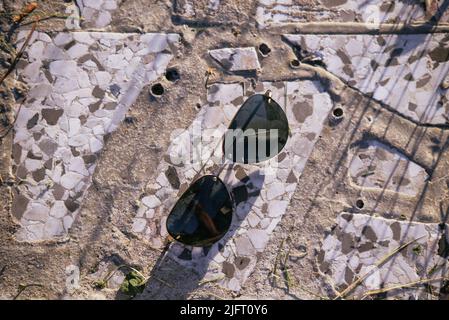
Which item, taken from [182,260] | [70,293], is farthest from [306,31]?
[70,293]

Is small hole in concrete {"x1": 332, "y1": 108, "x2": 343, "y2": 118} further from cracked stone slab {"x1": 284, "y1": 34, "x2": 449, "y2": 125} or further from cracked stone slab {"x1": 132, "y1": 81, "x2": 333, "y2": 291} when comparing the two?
cracked stone slab {"x1": 284, "y1": 34, "x2": 449, "y2": 125}

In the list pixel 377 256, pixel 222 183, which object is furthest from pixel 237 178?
pixel 377 256

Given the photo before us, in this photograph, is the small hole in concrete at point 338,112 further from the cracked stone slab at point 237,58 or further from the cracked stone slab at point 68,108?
the cracked stone slab at point 68,108

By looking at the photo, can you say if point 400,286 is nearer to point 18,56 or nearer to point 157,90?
point 157,90

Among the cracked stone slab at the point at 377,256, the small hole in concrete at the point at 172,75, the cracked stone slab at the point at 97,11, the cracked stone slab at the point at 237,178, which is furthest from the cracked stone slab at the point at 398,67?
the cracked stone slab at the point at 97,11

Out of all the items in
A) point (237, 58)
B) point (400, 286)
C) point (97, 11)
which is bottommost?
point (400, 286)
